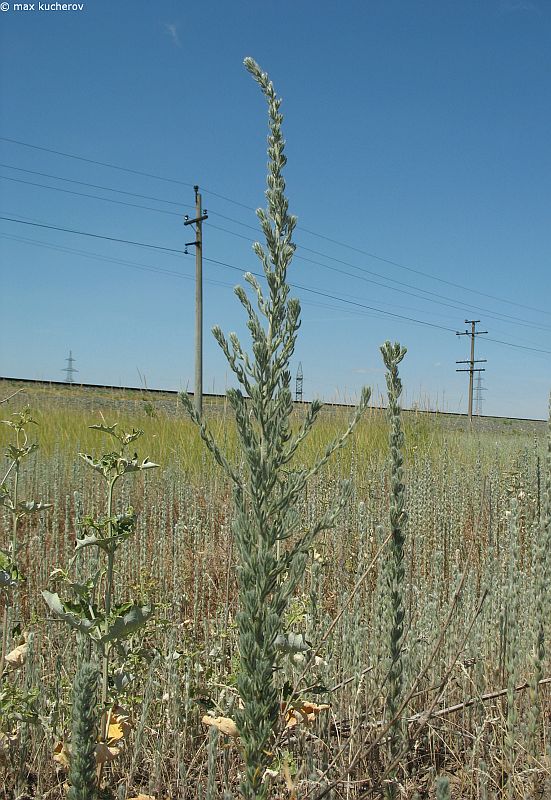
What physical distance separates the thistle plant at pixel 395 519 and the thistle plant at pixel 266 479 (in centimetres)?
13

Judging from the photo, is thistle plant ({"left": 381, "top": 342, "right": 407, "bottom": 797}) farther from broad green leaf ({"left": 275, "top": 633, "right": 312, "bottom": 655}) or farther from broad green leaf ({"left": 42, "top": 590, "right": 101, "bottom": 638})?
broad green leaf ({"left": 42, "top": 590, "right": 101, "bottom": 638})

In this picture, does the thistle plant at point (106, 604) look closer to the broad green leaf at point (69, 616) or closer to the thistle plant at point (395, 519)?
the broad green leaf at point (69, 616)

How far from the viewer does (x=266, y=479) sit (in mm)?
1159

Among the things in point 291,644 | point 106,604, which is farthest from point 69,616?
point 291,644

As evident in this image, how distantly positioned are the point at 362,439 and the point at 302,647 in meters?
7.06

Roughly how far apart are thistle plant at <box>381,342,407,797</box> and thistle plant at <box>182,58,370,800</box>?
13cm

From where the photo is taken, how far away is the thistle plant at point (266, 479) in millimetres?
1113

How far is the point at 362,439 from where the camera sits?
844cm

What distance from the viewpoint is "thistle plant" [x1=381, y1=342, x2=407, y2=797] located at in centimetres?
125

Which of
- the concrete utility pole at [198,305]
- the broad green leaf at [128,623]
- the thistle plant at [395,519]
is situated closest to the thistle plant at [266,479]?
the thistle plant at [395,519]

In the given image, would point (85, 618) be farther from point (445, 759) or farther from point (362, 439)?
point (362, 439)

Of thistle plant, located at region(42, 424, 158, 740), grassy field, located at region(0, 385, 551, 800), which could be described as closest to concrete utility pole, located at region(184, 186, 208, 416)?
grassy field, located at region(0, 385, 551, 800)

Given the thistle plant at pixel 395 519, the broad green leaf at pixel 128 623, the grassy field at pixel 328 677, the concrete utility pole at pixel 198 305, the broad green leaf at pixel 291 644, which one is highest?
the concrete utility pole at pixel 198 305

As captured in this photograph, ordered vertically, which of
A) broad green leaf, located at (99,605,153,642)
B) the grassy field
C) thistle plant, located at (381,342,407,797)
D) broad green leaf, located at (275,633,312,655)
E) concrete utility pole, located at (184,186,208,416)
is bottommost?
the grassy field
